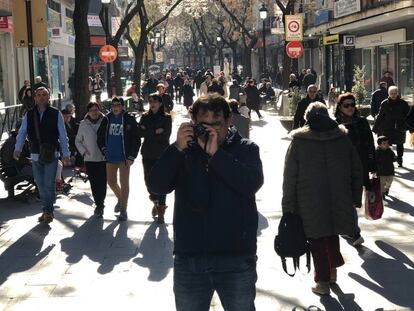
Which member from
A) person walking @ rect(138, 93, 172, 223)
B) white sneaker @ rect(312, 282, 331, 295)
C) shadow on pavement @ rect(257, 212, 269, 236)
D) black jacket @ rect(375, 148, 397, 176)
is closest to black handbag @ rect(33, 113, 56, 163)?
person walking @ rect(138, 93, 172, 223)

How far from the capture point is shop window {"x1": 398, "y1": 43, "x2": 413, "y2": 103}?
89.0 ft

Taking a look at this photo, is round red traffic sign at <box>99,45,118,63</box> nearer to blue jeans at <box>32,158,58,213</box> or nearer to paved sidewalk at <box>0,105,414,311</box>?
paved sidewalk at <box>0,105,414,311</box>

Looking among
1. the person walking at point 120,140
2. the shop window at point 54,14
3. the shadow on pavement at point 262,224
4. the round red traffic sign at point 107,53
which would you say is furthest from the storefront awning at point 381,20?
the person walking at point 120,140

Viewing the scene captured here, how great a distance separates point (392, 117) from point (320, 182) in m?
7.42

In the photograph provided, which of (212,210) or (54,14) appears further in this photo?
(54,14)

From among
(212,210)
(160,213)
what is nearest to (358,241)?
(160,213)

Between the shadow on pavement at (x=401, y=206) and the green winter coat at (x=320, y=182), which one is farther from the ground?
the green winter coat at (x=320, y=182)

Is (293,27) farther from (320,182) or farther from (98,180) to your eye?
(320,182)

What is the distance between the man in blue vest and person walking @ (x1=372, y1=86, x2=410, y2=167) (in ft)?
20.0

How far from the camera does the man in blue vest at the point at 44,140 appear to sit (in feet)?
28.4

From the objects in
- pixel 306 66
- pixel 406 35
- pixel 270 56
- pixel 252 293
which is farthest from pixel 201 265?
pixel 270 56

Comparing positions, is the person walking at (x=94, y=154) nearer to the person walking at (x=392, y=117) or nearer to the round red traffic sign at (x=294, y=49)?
the person walking at (x=392, y=117)

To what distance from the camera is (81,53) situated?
50.9ft

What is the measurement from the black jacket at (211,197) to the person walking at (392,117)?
9.37 metres
